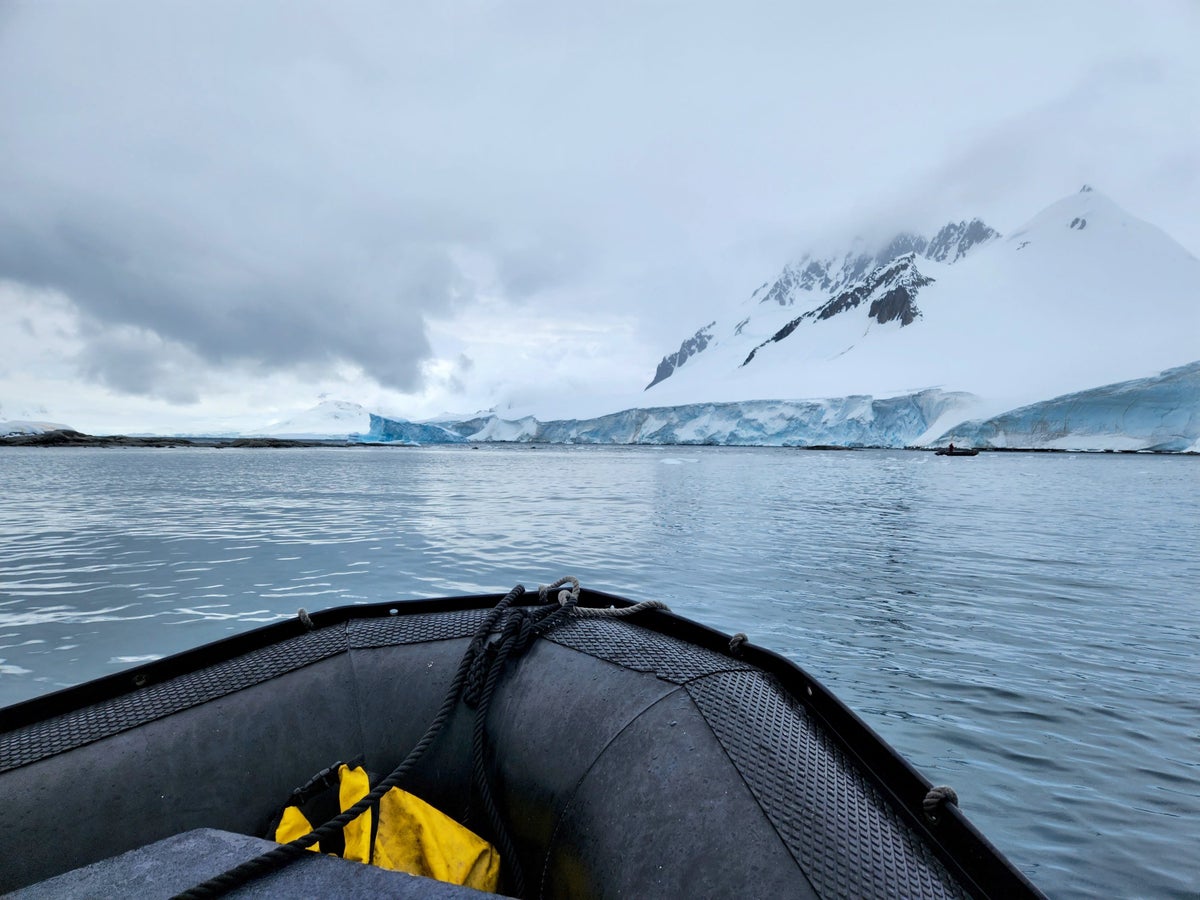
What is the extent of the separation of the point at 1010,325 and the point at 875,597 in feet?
378

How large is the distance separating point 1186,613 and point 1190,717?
11.6ft

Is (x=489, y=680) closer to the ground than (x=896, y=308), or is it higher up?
closer to the ground

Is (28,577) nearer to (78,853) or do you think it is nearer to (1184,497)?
(78,853)

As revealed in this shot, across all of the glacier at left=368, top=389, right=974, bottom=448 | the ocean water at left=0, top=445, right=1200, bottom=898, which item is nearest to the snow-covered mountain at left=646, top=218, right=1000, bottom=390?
the glacier at left=368, top=389, right=974, bottom=448

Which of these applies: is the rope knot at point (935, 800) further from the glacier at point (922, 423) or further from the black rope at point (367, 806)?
the glacier at point (922, 423)

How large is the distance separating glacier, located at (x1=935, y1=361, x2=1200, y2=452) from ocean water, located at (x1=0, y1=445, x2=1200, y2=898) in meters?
49.7

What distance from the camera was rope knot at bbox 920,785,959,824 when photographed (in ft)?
4.71

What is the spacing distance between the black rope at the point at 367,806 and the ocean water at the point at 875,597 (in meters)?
2.60

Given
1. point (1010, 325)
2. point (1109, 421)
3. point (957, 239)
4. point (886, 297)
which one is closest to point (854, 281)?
point (957, 239)

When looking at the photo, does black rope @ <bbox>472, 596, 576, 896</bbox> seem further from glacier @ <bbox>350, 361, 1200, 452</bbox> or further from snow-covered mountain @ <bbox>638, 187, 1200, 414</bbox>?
snow-covered mountain @ <bbox>638, 187, 1200, 414</bbox>

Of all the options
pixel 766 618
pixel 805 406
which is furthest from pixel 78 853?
pixel 805 406

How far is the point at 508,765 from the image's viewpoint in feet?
6.66

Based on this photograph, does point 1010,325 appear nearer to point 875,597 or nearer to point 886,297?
point 886,297

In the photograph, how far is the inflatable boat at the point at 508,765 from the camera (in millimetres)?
1315
